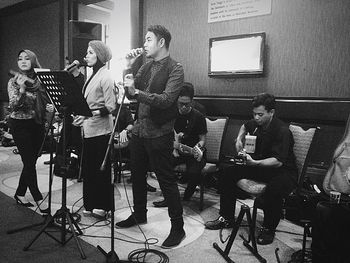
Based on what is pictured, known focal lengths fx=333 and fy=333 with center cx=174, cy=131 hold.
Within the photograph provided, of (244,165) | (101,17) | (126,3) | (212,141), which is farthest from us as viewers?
(101,17)

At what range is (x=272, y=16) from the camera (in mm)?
3838

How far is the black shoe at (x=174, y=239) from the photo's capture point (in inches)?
101

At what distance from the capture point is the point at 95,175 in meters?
3.05

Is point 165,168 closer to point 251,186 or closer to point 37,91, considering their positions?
point 251,186

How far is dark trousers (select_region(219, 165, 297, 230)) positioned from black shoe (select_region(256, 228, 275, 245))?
0.04m

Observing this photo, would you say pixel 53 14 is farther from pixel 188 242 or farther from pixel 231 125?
pixel 188 242

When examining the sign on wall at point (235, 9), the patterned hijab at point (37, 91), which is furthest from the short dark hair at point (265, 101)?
the patterned hijab at point (37, 91)

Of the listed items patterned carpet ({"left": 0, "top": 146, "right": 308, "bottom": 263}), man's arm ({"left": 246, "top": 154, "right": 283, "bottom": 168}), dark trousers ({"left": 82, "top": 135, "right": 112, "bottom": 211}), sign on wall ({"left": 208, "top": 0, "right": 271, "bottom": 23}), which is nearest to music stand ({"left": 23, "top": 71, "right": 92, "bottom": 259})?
patterned carpet ({"left": 0, "top": 146, "right": 308, "bottom": 263})

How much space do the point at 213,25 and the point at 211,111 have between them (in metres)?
1.12

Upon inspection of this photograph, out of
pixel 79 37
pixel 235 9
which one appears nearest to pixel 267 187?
pixel 235 9

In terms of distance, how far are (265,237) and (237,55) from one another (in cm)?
224

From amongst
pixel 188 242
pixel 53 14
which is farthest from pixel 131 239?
pixel 53 14

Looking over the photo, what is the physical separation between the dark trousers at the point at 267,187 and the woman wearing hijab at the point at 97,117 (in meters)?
1.05

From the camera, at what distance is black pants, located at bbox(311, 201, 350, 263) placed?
1963 millimetres
